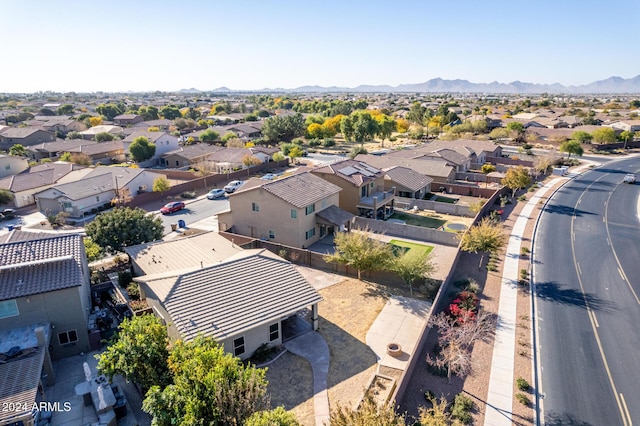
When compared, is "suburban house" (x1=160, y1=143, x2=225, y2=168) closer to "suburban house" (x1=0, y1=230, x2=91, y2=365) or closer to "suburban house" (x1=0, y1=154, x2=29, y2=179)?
"suburban house" (x1=0, y1=154, x2=29, y2=179)

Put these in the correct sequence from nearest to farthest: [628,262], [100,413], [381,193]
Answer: [100,413]
[628,262]
[381,193]

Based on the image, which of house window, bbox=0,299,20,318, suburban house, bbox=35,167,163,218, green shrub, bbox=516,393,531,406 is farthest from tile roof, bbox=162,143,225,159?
green shrub, bbox=516,393,531,406

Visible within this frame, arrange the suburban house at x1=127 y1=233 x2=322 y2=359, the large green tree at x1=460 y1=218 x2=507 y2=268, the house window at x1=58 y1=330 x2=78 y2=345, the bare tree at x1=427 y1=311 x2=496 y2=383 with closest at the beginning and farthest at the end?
1. the bare tree at x1=427 y1=311 x2=496 y2=383
2. the suburban house at x1=127 y1=233 x2=322 y2=359
3. the house window at x1=58 y1=330 x2=78 y2=345
4. the large green tree at x1=460 y1=218 x2=507 y2=268

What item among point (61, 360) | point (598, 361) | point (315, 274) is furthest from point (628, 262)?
point (61, 360)

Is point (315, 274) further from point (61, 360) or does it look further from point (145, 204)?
point (145, 204)

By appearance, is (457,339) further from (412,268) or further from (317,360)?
(317,360)
